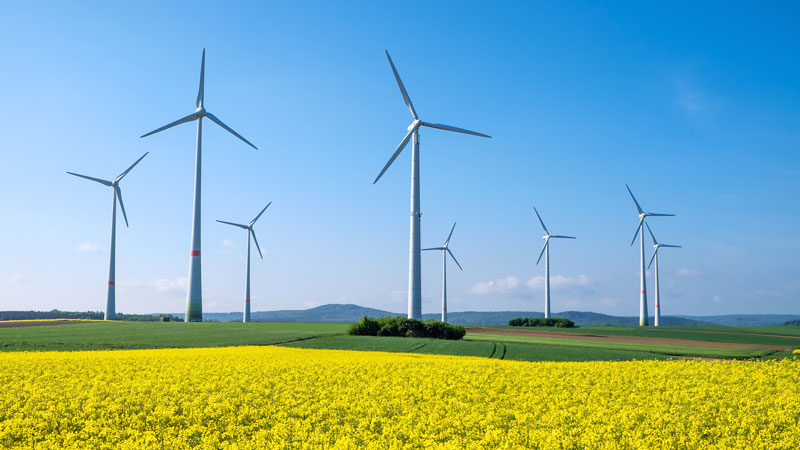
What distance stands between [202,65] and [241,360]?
70660 millimetres

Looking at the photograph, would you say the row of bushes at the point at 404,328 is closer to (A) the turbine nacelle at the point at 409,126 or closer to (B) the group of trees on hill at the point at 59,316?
(A) the turbine nacelle at the point at 409,126

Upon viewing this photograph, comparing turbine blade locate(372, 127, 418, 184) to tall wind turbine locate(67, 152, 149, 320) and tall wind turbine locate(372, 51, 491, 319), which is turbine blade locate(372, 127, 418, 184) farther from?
A: tall wind turbine locate(67, 152, 149, 320)

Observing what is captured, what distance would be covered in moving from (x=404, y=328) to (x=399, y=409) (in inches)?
1420

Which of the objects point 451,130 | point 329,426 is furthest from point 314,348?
point 451,130

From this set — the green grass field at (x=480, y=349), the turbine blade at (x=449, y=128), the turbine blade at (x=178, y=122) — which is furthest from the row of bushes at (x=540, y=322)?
the turbine blade at (x=178, y=122)

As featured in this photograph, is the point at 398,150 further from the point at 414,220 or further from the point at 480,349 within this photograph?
the point at 480,349

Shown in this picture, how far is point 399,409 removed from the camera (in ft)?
49.5

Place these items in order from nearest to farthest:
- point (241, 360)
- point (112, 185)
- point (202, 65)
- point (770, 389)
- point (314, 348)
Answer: point (770, 389) < point (241, 360) < point (314, 348) < point (202, 65) < point (112, 185)

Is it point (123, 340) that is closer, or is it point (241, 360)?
point (241, 360)

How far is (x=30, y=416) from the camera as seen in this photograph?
15.1m

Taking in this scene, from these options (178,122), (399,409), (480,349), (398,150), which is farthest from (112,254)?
(399,409)

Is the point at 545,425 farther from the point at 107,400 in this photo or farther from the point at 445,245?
the point at 445,245

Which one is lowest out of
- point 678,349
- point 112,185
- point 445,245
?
point 678,349

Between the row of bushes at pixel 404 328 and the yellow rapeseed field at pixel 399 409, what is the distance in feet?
94.0
